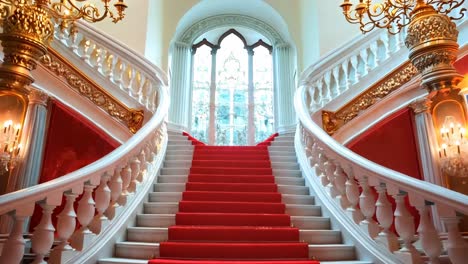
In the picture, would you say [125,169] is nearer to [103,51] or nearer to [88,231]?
[88,231]

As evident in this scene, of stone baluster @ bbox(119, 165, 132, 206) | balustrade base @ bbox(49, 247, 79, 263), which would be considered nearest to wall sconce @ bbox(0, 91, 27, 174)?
stone baluster @ bbox(119, 165, 132, 206)

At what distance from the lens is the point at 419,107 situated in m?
5.00

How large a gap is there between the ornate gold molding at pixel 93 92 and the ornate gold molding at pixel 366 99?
2.84 metres

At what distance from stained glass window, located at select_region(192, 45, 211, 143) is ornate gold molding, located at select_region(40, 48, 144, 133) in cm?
360

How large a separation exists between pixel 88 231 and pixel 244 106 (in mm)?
7042

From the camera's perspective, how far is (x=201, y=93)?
942cm

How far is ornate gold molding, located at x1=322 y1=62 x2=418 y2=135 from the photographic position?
203 inches

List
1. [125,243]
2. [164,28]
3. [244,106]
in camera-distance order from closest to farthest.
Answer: [125,243] → [164,28] → [244,106]

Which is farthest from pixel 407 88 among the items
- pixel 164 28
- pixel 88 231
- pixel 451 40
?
pixel 164 28

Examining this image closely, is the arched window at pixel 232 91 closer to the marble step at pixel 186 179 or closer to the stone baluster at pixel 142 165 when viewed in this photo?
the marble step at pixel 186 179

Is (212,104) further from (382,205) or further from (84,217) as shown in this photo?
(382,205)

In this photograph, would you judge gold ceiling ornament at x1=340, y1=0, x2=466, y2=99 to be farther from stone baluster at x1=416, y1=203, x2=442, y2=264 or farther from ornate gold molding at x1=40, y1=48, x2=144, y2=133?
ornate gold molding at x1=40, y1=48, x2=144, y2=133

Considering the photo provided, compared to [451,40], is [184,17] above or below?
above

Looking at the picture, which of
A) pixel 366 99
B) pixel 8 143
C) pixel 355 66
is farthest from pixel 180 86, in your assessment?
pixel 8 143
